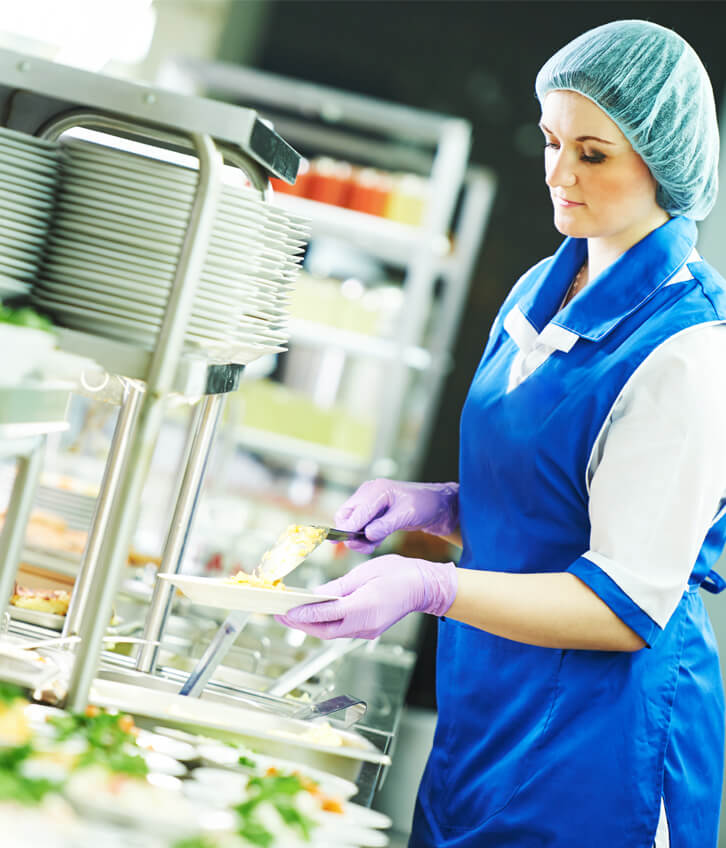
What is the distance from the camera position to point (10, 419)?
0.93m

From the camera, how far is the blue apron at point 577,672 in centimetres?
137

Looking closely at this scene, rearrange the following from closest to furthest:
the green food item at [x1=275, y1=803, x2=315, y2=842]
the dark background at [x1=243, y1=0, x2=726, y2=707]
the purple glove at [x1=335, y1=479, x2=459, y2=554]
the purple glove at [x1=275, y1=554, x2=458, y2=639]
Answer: the green food item at [x1=275, y1=803, x2=315, y2=842], the purple glove at [x1=275, y1=554, x2=458, y2=639], the purple glove at [x1=335, y1=479, x2=459, y2=554], the dark background at [x1=243, y1=0, x2=726, y2=707]

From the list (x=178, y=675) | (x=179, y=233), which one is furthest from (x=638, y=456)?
(x=178, y=675)

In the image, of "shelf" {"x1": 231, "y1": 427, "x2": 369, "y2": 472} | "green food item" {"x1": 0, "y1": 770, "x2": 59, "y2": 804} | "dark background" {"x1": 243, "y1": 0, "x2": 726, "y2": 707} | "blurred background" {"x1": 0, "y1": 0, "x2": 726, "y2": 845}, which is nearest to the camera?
"green food item" {"x1": 0, "y1": 770, "x2": 59, "y2": 804}

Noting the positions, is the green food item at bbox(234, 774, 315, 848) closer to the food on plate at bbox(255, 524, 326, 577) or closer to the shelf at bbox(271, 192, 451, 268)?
the food on plate at bbox(255, 524, 326, 577)

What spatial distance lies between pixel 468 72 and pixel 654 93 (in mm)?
4223

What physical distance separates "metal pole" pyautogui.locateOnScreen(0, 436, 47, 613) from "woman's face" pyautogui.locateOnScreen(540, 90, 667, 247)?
844 mm

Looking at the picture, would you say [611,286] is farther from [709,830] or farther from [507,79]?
[507,79]

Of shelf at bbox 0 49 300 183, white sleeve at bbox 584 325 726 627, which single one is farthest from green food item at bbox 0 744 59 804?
white sleeve at bbox 584 325 726 627

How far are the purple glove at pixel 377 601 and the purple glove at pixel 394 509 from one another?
0.30 m

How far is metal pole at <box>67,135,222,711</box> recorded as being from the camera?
1004 millimetres

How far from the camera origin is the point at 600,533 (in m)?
1.31

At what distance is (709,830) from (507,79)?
15.2ft

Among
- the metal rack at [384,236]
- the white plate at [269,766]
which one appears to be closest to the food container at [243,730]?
the white plate at [269,766]
